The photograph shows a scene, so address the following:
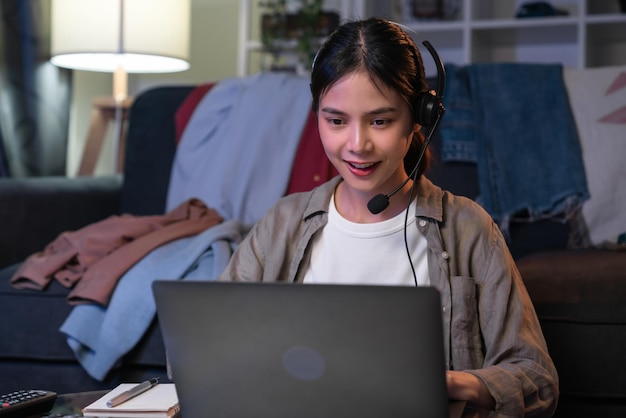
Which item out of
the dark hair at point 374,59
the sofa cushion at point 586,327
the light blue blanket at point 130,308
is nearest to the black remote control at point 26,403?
the dark hair at point 374,59

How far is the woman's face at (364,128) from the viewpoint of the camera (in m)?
1.10

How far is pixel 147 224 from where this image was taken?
6.89 ft

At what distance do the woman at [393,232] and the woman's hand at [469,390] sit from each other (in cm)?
4

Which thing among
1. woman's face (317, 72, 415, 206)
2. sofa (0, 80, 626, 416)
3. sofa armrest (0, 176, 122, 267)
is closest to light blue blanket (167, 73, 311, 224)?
sofa (0, 80, 626, 416)

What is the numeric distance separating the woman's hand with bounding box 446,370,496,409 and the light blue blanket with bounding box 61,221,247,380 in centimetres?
95

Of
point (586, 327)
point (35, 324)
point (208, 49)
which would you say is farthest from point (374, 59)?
point (208, 49)

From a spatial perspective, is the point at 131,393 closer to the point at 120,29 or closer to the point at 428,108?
the point at 428,108

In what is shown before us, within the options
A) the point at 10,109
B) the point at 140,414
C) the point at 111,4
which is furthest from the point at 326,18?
the point at 140,414

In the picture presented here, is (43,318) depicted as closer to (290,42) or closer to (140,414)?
(140,414)

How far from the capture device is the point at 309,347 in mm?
753

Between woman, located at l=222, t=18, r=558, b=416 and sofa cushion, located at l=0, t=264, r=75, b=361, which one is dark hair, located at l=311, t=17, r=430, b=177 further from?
sofa cushion, located at l=0, t=264, r=75, b=361

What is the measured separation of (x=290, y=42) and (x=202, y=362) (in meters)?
2.83

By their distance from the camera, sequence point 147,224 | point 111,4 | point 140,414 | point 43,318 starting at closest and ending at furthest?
1. point 140,414
2. point 43,318
3. point 147,224
4. point 111,4

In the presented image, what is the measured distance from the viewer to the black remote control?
973mm
